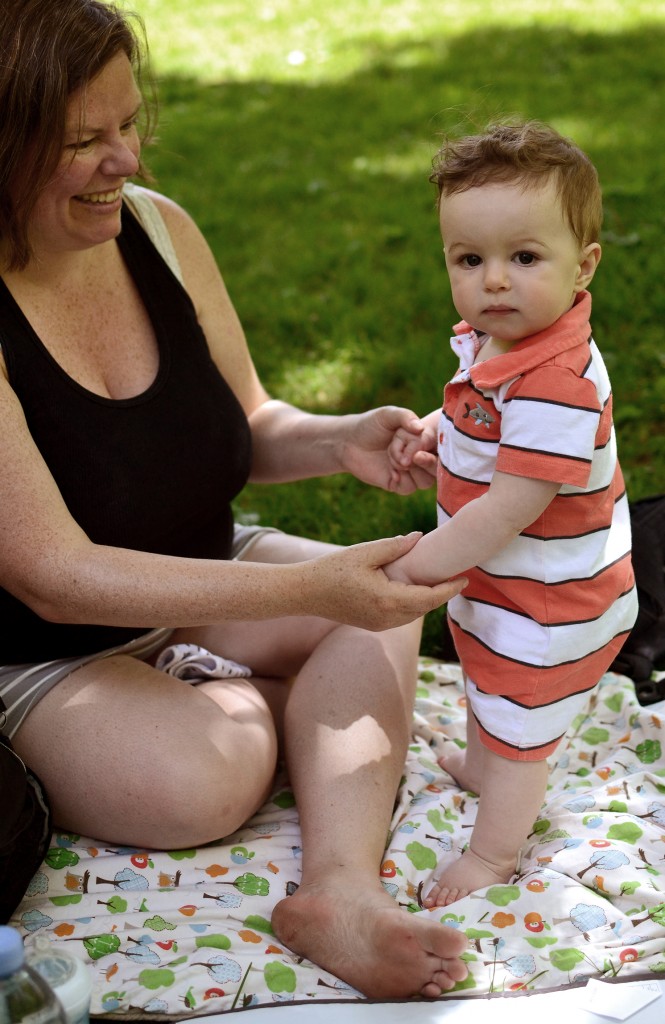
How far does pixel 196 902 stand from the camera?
2.17 meters

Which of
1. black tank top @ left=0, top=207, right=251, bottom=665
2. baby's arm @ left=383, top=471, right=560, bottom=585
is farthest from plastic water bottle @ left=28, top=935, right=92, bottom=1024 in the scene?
baby's arm @ left=383, top=471, right=560, bottom=585

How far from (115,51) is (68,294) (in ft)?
1.53

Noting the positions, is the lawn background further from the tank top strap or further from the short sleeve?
the short sleeve

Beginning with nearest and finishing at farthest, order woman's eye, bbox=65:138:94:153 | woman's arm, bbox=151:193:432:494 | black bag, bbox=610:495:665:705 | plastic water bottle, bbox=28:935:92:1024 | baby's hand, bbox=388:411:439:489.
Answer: plastic water bottle, bbox=28:935:92:1024
woman's eye, bbox=65:138:94:153
baby's hand, bbox=388:411:439:489
woman's arm, bbox=151:193:432:494
black bag, bbox=610:495:665:705

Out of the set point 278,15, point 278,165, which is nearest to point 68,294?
point 278,165

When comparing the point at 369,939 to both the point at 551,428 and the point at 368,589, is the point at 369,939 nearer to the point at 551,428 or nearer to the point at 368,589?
the point at 368,589

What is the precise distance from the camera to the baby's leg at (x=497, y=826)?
2.18 m

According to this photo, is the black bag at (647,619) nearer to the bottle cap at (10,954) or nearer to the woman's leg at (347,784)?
the woman's leg at (347,784)

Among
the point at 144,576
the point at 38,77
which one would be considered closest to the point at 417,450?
the point at 144,576

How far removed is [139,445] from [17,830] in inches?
29.7

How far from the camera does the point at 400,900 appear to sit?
2201 millimetres

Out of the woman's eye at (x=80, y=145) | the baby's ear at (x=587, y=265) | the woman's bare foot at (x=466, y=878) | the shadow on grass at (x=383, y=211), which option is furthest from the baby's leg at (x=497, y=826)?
the woman's eye at (x=80, y=145)

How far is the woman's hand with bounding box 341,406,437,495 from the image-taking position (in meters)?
2.46

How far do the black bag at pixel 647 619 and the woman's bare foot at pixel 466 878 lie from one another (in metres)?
0.65
